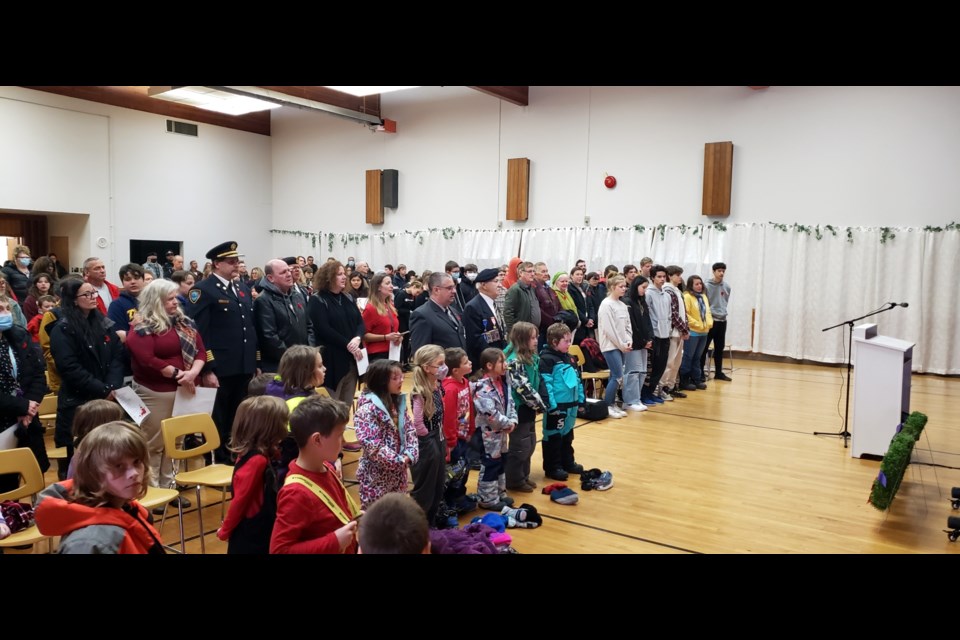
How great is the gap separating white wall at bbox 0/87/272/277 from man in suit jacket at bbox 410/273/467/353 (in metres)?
11.8

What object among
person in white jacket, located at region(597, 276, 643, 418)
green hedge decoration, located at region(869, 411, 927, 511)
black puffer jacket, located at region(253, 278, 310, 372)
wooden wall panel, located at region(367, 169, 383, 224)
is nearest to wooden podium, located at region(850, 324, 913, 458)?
green hedge decoration, located at region(869, 411, 927, 511)

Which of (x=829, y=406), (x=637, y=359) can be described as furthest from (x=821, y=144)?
(x=637, y=359)

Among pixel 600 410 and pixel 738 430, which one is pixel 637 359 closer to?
pixel 600 410

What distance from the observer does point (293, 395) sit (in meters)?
3.42

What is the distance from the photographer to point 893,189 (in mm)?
10469

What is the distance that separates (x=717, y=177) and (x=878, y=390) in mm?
7006

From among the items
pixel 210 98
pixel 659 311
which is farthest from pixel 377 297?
pixel 210 98

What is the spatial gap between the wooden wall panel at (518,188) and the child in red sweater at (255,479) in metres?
11.8

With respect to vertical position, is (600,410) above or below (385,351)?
below

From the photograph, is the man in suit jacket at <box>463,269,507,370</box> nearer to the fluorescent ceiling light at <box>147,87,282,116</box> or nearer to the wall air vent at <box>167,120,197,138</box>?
the fluorescent ceiling light at <box>147,87,282,116</box>

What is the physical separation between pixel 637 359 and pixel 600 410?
843 mm

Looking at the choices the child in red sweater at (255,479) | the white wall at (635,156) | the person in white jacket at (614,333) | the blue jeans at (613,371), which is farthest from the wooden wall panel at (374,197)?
the child in red sweater at (255,479)

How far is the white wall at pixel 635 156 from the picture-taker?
1044 centimetres

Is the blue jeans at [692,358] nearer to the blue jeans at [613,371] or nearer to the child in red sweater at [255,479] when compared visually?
the blue jeans at [613,371]
